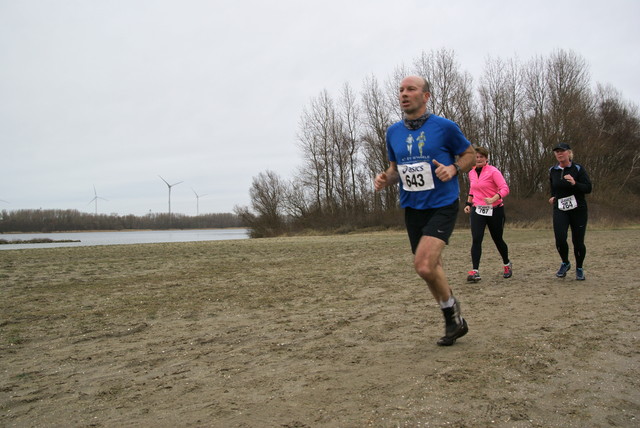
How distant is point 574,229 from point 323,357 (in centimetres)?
534

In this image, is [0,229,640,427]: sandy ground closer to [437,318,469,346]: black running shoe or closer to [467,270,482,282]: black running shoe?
[437,318,469,346]: black running shoe

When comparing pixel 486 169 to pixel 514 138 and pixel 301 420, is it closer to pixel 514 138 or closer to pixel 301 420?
pixel 301 420

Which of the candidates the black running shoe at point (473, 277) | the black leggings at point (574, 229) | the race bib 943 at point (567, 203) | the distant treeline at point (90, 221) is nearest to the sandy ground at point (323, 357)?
the black running shoe at point (473, 277)

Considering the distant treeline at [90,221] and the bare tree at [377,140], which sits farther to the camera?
the distant treeline at [90,221]

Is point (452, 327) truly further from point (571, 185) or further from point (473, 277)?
point (571, 185)

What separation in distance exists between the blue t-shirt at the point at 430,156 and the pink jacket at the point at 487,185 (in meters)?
3.58

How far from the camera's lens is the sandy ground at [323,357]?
2438mm

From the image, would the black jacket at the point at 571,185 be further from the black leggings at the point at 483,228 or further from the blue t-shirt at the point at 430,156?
the blue t-shirt at the point at 430,156

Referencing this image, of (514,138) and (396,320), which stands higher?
(514,138)

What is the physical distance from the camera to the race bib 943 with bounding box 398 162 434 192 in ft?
12.8

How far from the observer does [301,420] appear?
2.33 m

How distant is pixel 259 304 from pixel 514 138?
1698 inches

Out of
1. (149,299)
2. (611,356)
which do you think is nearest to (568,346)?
(611,356)

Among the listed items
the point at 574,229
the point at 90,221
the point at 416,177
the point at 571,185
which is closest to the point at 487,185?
the point at 571,185
